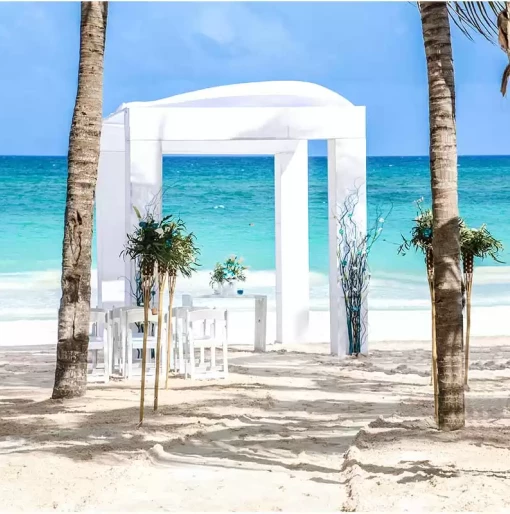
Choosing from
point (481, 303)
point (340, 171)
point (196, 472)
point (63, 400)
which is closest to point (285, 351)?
point (340, 171)

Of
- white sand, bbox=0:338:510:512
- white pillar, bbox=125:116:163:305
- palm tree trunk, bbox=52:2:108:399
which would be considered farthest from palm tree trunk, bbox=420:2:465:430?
white pillar, bbox=125:116:163:305

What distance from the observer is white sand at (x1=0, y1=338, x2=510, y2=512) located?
517cm

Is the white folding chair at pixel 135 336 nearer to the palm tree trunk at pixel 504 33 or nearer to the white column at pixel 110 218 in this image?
the white column at pixel 110 218

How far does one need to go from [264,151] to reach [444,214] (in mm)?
6595

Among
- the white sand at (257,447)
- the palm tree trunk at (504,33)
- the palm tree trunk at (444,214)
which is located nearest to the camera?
the white sand at (257,447)

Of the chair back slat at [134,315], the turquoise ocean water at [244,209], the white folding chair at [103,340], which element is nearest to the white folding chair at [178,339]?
the chair back slat at [134,315]

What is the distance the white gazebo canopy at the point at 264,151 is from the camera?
11.2 metres

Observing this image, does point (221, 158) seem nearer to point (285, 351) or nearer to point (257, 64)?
point (257, 64)

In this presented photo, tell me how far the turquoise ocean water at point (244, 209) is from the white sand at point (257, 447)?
18.5 meters

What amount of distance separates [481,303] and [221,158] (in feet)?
46.6

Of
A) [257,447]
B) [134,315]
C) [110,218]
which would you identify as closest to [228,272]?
[110,218]

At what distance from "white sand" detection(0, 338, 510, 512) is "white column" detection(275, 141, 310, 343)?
2822 millimetres

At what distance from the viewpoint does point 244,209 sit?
34.0m

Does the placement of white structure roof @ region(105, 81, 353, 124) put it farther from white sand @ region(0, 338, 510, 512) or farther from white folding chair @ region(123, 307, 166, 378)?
white sand @ region(0, 338, 510, 512)
